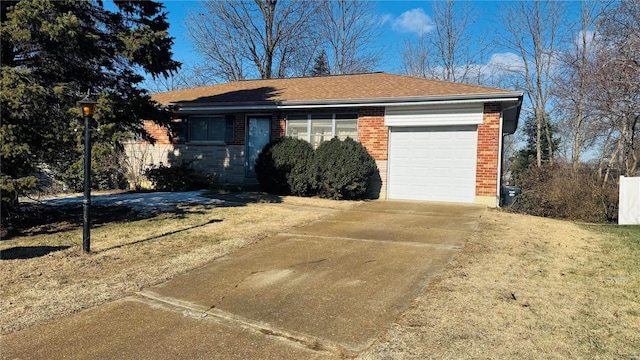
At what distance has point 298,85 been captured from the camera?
15.9m

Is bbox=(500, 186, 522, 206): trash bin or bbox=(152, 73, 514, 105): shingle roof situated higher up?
bbox=(152, 73, 514, 105): shingle roof

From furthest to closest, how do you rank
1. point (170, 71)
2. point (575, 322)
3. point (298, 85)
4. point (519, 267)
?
point (298, 85) → point (170, 71) → point (519, 267) → point (575, 322)

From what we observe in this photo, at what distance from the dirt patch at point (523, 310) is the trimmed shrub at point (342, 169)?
17.0 feet

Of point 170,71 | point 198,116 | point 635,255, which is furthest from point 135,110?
point 635,255

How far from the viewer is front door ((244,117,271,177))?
1406cm

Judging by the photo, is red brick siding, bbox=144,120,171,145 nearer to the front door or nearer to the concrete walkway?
the front door

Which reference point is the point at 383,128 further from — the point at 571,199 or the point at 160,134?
the point at 160,134

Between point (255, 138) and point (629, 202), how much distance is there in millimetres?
10439

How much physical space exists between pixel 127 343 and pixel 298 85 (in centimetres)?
1346

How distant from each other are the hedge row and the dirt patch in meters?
5.23

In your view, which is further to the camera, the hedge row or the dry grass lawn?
the hedge row

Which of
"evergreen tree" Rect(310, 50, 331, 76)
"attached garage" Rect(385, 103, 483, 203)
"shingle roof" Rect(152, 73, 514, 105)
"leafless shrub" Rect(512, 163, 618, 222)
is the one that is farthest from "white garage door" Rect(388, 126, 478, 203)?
"evergreen tree" Rect(310, 50, 331, 76)

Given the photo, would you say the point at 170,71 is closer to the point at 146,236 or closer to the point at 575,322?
the point at 146,236

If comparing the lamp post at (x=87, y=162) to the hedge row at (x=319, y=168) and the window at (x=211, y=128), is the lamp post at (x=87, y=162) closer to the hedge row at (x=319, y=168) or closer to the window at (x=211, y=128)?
the hedge row at (x=319, y=168)
